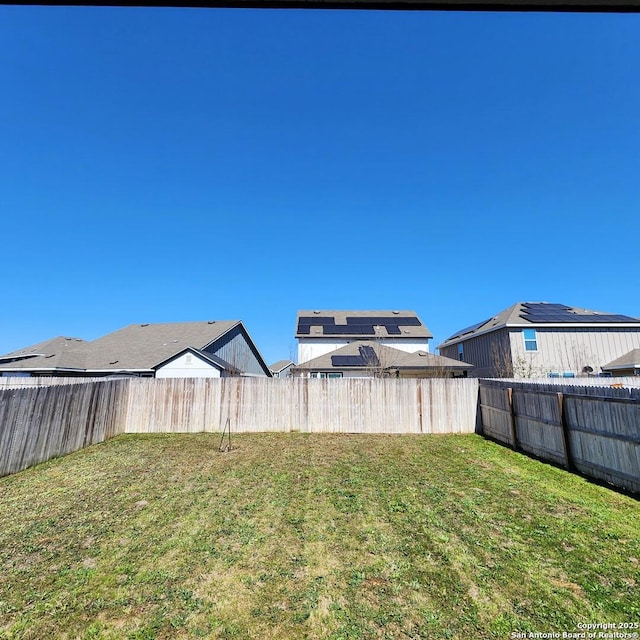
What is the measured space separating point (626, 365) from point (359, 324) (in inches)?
701

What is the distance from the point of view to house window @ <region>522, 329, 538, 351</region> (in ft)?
59.0

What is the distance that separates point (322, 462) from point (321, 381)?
4.16 m

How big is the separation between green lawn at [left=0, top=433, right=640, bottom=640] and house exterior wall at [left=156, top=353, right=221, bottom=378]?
11.1 metres

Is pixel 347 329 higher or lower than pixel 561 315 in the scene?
higher

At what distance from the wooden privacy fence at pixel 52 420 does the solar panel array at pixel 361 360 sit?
12.3 meters

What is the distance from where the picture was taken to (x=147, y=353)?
19859 mm

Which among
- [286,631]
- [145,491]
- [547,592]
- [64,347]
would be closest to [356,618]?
[286,631]

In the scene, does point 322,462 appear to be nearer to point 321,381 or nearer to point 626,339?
point 321,381

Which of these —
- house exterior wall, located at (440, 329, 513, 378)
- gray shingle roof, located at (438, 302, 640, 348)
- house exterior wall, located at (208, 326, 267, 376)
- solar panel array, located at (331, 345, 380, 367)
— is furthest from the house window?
house exterior wall, located at (208, 326, 267, 376)

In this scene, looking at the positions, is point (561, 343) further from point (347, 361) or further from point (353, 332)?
point (353, 332)

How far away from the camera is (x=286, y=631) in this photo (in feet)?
8.17

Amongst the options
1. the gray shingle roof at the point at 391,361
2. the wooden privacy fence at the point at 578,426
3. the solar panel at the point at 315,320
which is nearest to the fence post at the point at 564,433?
the wooden privacy fence at the point at 578,426

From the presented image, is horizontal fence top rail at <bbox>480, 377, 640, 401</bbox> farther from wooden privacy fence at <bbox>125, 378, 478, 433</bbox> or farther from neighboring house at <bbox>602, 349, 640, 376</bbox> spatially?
neighboring house at <bbox>602, 349, 640, 376</bbox>

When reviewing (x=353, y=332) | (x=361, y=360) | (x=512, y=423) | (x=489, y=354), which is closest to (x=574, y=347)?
(x=489, y=354)
